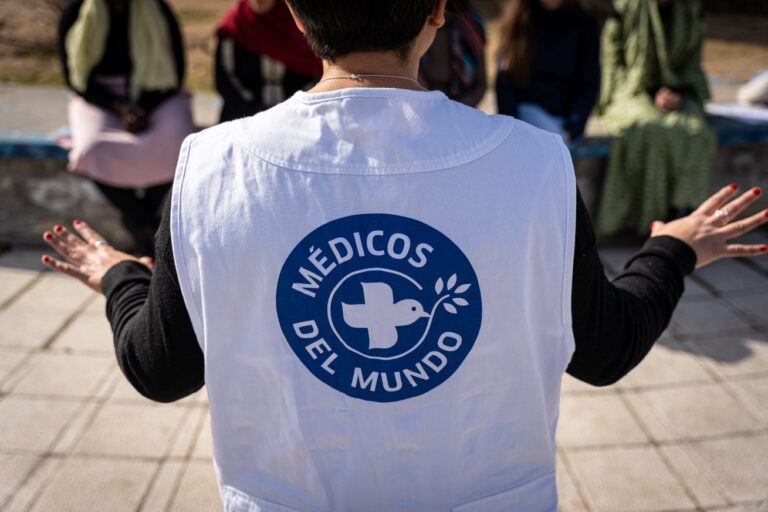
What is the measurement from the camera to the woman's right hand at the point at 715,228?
3.94 feet

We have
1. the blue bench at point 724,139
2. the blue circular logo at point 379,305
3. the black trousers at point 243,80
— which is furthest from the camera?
the blue bench at point 724,139

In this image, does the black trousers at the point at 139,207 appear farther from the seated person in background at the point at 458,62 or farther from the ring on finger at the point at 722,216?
the ring on finger at the point at 722,216

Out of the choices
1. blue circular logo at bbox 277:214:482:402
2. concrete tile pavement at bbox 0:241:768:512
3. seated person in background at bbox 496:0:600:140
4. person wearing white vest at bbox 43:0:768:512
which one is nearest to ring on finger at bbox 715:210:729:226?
person wearing white vest at bbox 43:0:768:512

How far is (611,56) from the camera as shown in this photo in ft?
14.2

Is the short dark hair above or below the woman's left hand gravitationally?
above

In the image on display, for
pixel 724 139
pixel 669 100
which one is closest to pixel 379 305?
pixel 669 100

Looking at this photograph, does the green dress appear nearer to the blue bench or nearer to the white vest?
the blue bench

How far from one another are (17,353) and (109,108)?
139 cm

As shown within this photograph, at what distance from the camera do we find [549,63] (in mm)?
4016

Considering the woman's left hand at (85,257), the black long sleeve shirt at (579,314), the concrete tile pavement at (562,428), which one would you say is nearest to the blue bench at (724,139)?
the concrete tile pavement at (562,428)

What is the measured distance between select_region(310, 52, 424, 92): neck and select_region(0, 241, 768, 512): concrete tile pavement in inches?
70.6

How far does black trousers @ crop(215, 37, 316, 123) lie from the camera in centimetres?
384

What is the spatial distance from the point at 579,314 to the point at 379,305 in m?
0.31

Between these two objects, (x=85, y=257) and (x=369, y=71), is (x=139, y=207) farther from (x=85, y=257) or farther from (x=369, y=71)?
(x=369, y=71)
